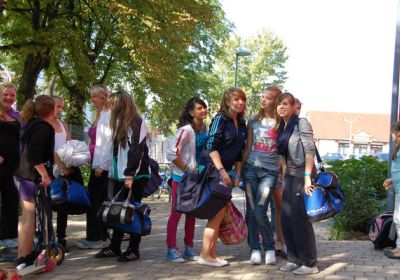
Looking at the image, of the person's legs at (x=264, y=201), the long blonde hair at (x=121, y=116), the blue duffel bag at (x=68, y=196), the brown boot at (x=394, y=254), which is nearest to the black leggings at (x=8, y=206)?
the blue duffel bag at (x=68, y=196)

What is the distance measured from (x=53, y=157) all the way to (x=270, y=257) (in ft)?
8.35

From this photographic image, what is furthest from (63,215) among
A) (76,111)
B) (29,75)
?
(76,111)

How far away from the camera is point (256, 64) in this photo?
56.8 m

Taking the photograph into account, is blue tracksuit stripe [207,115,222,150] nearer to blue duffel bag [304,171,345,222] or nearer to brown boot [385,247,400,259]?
blue duffel bag [304,171,345,222]

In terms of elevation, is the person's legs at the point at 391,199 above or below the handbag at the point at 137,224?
above

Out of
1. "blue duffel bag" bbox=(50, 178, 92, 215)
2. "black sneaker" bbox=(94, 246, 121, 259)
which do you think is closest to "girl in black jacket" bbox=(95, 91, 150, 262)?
"black sneaker" bbox=(94, 246, 121, 259)

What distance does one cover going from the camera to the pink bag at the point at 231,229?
5660 millimetres

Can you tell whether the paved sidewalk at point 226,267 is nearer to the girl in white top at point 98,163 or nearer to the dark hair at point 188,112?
the girl in white top at point 98,163

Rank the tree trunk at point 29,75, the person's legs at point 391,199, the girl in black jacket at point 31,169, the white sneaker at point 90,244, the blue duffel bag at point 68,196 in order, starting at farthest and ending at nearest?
the tree trunk at point 29,75 → the person's legs at point 391,199 → the white sneaker at point 90,244 → the blue duffel bag at point 68,196 → the girl in black jacket at point 31,169

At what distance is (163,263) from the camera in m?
5.56

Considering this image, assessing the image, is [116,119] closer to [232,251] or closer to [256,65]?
[232,251]

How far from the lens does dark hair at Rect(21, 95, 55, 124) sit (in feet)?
16.9

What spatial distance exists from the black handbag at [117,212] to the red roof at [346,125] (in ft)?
271

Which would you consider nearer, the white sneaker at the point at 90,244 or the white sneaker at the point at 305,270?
the white sneaker at the point at 305,270
